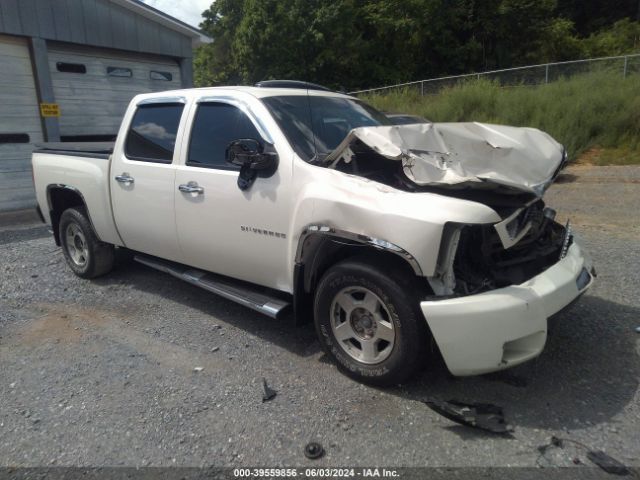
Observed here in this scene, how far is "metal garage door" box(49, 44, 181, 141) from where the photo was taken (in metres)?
10.6

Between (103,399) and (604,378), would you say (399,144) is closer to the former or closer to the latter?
(604,378)

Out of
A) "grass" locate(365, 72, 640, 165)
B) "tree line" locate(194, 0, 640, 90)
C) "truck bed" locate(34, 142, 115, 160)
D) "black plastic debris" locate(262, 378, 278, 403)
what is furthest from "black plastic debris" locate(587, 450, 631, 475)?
"tree line" locate(194, 0, 640, 90)

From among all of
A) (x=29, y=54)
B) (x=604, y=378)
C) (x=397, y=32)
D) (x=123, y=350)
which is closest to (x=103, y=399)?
(x=123, y=350)

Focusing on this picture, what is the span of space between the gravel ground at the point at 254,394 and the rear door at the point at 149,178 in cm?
70

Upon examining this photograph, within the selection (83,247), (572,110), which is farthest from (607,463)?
(572,110)

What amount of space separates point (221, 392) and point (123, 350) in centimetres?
113

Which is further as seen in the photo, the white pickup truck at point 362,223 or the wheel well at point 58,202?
the wheel well at point 58,202

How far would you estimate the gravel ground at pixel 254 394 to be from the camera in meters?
2.71

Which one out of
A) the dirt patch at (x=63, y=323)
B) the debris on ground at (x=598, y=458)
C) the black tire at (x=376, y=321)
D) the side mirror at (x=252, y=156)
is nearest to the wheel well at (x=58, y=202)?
the dirt patch at (x=63, y=323)

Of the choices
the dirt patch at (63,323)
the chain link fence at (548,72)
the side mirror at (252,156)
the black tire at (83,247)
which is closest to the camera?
the side mirror at (252,156)

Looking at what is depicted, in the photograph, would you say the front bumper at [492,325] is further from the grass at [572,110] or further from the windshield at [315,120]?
the grass at [572,110]

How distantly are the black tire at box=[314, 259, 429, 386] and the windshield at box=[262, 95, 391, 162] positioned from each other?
904mm

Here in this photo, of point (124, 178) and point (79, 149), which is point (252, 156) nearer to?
point (124, 178)

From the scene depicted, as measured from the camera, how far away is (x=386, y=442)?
2.75 meters
